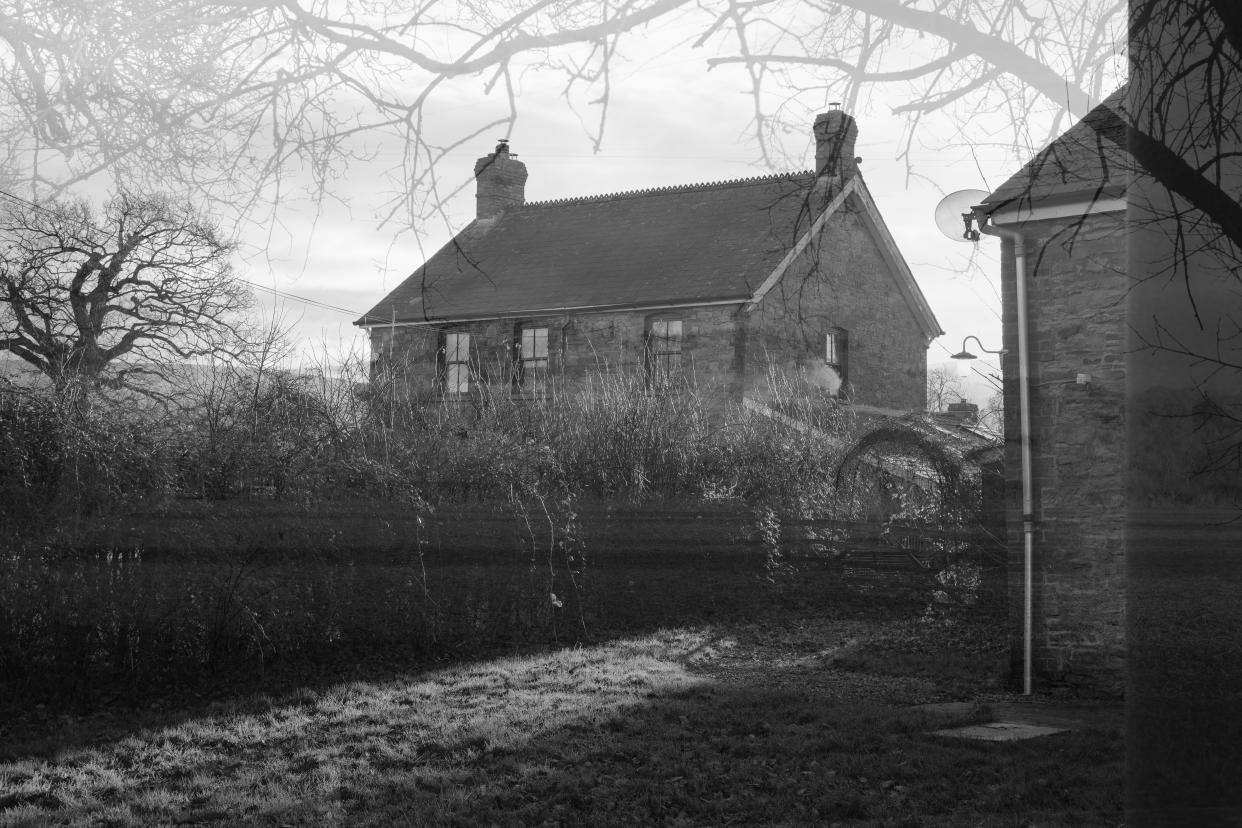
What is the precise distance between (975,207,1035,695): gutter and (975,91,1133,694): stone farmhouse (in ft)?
0.06

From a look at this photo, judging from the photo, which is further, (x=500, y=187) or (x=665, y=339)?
(x=500, y=187)

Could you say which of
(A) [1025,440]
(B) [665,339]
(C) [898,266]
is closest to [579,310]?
(B) [665,339]

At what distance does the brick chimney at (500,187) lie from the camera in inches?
1006

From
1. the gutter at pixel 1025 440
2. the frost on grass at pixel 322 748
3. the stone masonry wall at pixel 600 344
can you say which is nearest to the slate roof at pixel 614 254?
the stone masonry wall at pixel 600 344

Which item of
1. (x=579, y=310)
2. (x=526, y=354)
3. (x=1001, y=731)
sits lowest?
(x=1001, y=731)

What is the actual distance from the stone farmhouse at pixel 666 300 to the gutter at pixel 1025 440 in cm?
930

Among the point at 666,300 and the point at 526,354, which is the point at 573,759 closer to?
the point at 666,300

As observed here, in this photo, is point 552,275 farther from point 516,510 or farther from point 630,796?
point 630,796

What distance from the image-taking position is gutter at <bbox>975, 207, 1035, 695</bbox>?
372 inches

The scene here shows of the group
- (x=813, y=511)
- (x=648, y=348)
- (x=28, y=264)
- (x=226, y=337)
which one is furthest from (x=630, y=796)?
(x=648, y=348)

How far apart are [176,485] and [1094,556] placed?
870cm

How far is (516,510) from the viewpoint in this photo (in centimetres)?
1298

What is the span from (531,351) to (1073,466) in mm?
14286

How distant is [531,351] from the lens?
883 inches
